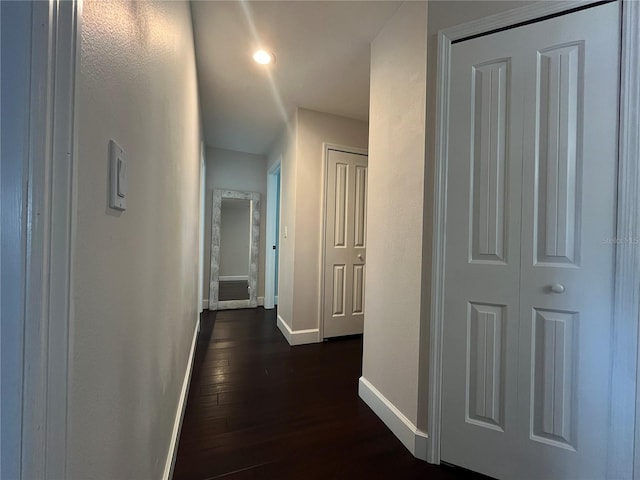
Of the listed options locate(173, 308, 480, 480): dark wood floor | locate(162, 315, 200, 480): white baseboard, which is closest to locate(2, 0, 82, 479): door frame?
locate(162, 315, 200, 480): white baseboard

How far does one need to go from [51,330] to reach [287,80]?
255 centimetres

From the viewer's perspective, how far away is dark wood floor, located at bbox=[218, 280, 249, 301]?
410 centimetres

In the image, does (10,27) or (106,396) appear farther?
(106,396)

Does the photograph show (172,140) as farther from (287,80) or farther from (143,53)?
(287,80)

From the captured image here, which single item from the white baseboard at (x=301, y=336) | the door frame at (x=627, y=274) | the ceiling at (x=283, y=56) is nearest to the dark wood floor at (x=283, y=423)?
the white baseboard at (x=301, y=336)

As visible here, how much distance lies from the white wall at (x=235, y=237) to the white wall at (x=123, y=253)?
308 cm

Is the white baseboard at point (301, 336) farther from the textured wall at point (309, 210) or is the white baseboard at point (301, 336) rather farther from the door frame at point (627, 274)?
the door frame at point (627, 274)

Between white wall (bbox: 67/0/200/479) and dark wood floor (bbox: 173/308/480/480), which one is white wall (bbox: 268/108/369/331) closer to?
dark wood floor (bbox: 173/308/480/480)

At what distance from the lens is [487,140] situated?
4.28 ft

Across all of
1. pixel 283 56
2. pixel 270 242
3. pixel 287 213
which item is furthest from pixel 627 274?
pixel 270 242

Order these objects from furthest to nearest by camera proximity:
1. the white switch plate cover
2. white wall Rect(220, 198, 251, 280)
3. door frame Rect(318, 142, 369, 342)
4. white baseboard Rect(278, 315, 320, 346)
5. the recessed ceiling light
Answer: white wall Rect(220, 198, 251, 280), door frame Rect(318, 142, 369, 342), white baseboard Rect(278, 315, 320, 346), the recessed ceiling light, the white switch plate cover

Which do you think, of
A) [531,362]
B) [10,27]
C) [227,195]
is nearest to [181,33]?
[10,27]

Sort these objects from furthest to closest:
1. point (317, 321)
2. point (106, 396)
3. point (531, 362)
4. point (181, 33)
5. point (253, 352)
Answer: point (317, 321), point (253, 352), point (181, 33), point (531, 362), point (106, 396)

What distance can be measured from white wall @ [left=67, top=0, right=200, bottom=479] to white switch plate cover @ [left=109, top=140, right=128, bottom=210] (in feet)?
0.07
